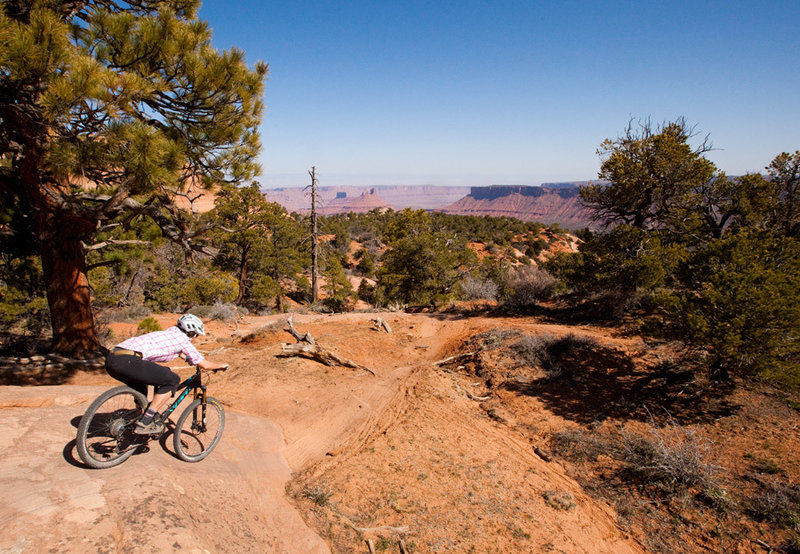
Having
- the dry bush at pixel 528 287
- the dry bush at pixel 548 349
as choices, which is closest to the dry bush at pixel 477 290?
the dry bush at pixel 528 287

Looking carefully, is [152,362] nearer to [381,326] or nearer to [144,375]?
[144,375]

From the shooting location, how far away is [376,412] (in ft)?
23.8

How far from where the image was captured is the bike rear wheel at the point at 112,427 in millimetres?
3471

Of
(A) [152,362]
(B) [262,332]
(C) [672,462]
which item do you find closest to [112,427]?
(A) [152,362]

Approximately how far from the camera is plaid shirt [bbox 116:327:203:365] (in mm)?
3746

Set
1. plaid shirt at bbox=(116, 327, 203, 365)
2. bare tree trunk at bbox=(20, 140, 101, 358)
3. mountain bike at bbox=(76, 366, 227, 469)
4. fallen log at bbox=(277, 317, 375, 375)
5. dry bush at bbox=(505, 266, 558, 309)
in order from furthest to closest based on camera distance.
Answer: dry bush at bbox=(505, 266, 558, 309)
fallen log at bbox=(277, 317, 375, 375)
bare tree trunk at bbox=(20, 140, 101, 358)
plaid shirt at bbox=(116, 327, 203, 365)
mountain bike at bbox=(76, 366, 227, 469)

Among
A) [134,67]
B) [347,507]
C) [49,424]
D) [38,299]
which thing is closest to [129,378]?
[49,424]

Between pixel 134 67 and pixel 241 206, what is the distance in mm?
14981

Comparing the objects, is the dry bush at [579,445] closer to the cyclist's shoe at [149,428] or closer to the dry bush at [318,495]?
the dry bush at [318,495]

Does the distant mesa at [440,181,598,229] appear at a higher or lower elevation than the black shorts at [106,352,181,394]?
higher

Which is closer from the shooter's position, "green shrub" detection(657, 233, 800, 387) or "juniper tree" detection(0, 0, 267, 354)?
"juniper tree" detection(0, 0, 267, 354)

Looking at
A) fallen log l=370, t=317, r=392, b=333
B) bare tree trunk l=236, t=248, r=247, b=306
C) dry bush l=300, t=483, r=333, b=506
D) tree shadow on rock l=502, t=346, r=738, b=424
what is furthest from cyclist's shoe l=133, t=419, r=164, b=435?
bare tree trunk l=236, t=248, r=247, b=306

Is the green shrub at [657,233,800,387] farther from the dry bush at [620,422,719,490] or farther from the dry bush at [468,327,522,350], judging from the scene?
the dry bush at [468,327,522,350]

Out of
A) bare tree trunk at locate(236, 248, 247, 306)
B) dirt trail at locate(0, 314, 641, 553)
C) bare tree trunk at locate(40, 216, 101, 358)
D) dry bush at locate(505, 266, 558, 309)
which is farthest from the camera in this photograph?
→ bare tree trunk at locate(236, 248, 247, 306)
